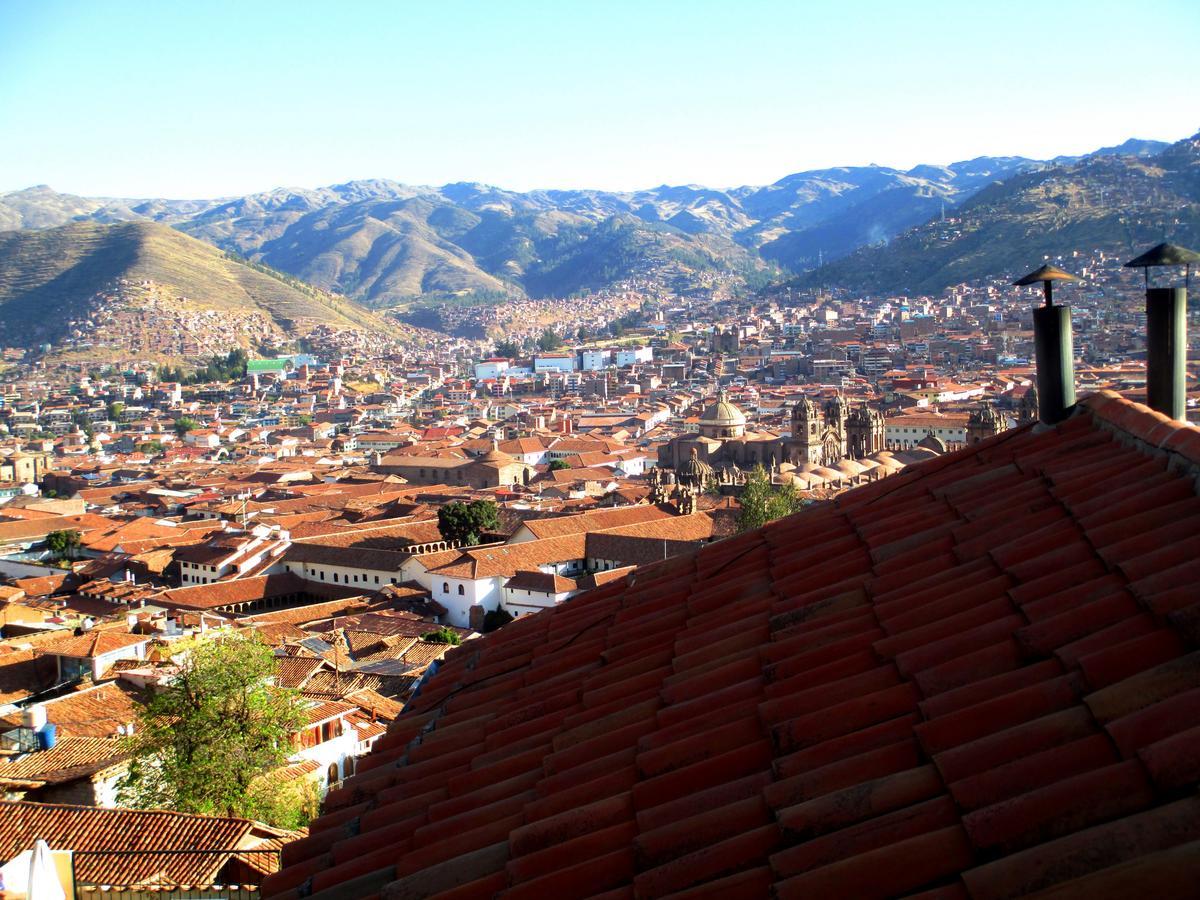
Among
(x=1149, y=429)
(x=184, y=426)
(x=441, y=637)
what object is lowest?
(x=184, y=426)

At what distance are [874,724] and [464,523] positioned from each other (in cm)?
3587

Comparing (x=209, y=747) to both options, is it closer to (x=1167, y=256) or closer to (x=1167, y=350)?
(x=1167, y=350)

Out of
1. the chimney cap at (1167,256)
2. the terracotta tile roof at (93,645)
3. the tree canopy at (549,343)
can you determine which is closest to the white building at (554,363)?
the tree canopy at (549,343)

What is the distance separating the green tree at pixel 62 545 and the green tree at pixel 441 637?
2137cm

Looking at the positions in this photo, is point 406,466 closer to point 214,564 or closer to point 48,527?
point 48,527

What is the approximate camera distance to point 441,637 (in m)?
26.0

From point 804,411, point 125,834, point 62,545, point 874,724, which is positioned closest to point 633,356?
point 804,411

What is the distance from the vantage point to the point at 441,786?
12.6 ft

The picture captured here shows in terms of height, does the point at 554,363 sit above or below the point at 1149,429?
below

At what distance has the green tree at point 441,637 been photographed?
25472 mm

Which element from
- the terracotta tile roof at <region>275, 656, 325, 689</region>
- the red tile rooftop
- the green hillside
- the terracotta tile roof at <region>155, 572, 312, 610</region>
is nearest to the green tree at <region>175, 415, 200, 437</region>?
the green hillside

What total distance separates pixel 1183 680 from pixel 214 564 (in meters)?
36.5

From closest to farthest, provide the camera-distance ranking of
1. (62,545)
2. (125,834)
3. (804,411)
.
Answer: (125,834) → (62,545) → (804,411)

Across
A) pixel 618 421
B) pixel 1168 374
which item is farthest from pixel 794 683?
pixel 618 421
